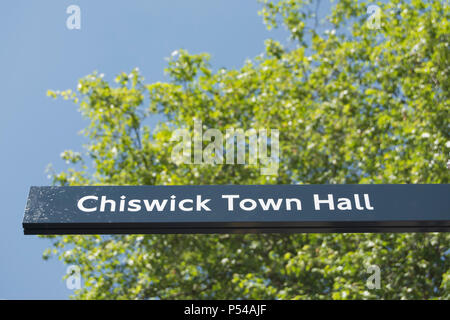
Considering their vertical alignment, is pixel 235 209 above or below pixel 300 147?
below

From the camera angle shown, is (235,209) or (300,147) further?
(300,147)

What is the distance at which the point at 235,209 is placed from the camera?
3531 mm

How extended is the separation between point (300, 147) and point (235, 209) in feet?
36.2

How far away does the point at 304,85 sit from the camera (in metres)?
15.6

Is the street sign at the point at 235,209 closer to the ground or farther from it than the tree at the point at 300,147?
closer to the ground

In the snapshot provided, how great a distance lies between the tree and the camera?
11.6 m

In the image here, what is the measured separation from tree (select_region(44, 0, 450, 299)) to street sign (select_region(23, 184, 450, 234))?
6.92 m

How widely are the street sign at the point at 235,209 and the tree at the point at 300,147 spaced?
6921 mm

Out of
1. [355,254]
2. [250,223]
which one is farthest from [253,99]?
[250,223]

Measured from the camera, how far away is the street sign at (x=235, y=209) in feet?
11.4

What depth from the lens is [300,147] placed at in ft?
47.4

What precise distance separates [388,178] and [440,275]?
5.90ft

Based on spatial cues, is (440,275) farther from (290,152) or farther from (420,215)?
(420,215)

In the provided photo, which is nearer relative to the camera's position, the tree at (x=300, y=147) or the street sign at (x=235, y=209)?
the street sign at (x=235, y=209)
